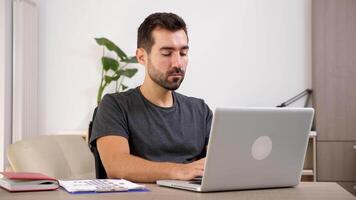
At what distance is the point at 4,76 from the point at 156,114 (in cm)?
295

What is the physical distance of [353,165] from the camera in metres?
4.71

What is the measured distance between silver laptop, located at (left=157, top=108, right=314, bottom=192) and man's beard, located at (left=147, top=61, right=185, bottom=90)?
20.1 inches

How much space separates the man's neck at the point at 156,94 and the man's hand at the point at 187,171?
50 cm

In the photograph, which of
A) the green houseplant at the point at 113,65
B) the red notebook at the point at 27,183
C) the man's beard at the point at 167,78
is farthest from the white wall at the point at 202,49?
the red notebook at the point at 27,183

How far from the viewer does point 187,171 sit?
171cm

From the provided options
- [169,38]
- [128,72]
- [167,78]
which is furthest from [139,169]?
[128,72]

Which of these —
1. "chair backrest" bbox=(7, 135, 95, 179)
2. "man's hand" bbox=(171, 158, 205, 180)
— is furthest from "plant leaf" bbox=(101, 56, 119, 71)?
"man's hand" bbox=(171, 158, 205, 180)

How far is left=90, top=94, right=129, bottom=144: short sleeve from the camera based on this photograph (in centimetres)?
202

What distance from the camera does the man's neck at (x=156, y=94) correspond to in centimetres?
219

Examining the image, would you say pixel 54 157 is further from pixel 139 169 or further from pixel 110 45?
pixel 110 45

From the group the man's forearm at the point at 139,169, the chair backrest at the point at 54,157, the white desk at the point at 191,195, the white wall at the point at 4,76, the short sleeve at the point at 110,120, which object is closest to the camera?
the white desk at the point at 191,195

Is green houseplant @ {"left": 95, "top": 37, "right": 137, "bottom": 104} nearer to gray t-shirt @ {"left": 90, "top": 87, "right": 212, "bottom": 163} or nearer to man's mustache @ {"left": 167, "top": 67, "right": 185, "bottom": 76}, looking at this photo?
gray t-shirt @ {"left": 90, "top": 87, "right": 212, "bottom": 163}

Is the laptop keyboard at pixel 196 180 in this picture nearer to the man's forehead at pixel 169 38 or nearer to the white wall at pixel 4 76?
the man's forehead at pixel 169 38

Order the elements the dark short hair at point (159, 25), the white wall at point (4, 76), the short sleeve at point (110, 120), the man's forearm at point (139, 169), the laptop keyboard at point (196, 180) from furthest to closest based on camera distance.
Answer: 1. the white wall at point (4, 76)
2. the dark short hair at point (159, 25)
3. the short sleeve at point (110, 120)
4. the man's forearm at point (139, 169)
5. the laptop keyboard at point (196, 180)
